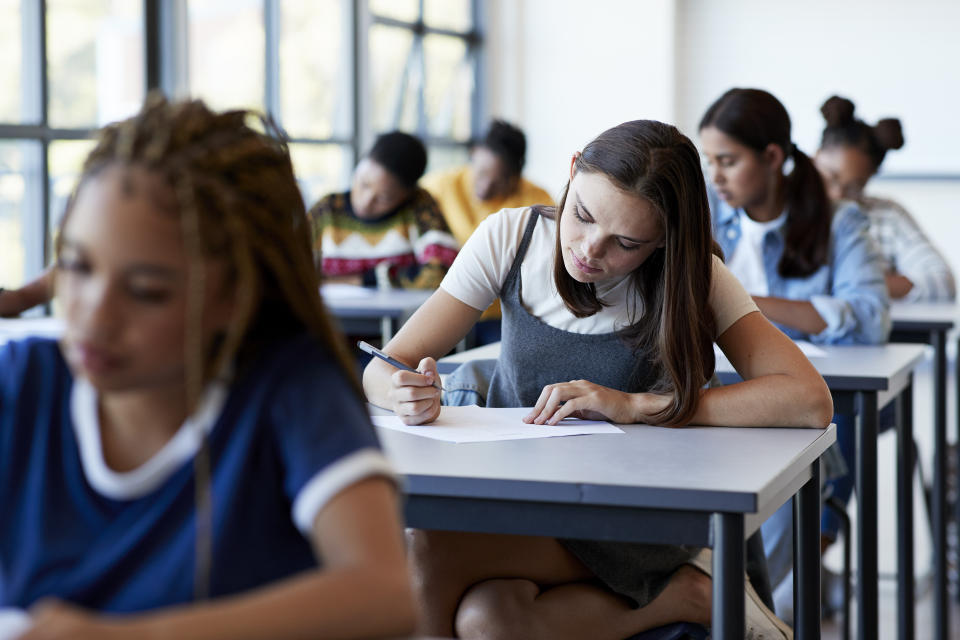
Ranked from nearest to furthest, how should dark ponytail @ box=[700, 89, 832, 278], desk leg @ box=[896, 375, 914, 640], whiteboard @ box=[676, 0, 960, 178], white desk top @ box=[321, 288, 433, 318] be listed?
desk leg @ box=[896, 375, 914, 640] → dark ponytail @ box=[700, 89, 832, 278] → white desk top @ box=[321, 288, 433, 318] → whiteboard @ box=[676, 0, 960, 178]

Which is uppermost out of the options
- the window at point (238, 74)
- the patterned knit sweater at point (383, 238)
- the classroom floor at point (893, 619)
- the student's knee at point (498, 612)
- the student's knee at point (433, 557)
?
the window at point (238, 74)

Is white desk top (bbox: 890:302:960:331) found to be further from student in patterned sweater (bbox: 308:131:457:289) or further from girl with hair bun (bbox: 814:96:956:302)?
student in patterned sweater (bbox: 308:131:457:289)

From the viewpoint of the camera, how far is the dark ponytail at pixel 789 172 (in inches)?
100

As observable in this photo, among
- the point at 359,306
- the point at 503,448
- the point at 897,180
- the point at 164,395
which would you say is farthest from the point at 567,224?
the point at 897,180

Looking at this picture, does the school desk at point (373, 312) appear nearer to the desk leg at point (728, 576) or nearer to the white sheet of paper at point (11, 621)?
the desk leg at point (728, 576)

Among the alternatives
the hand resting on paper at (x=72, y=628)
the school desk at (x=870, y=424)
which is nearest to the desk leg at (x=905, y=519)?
the school desk at (x=870, y=424)

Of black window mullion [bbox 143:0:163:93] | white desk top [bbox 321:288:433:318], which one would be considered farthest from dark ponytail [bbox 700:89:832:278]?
black window mullion [bbox 143:0:163:93]

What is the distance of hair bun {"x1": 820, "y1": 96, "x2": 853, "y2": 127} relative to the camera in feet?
11.5

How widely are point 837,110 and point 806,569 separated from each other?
220 cm

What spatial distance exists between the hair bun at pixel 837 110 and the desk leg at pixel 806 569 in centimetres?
213

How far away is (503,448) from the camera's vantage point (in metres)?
1.43

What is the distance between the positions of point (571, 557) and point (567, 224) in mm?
466

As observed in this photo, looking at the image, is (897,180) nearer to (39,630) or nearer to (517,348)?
(517,348)

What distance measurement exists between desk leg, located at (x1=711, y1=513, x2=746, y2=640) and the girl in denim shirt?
1.36 metres
